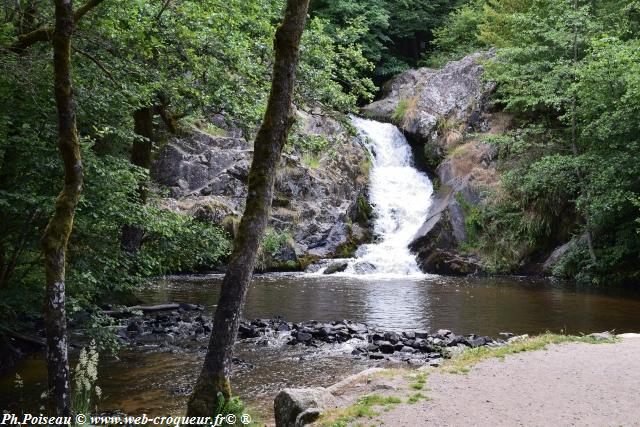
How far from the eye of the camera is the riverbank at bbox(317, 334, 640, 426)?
5.16m

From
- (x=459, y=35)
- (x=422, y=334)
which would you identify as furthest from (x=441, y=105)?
(x=422, y=334)

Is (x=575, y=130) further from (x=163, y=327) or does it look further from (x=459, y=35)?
(x=163, y=327)

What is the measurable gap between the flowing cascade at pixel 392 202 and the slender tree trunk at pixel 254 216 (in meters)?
16.6

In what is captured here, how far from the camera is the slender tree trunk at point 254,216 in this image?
5441mm

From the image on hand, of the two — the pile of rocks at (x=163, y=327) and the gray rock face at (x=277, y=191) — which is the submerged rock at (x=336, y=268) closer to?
the gray rock face at (x=277, y=191)

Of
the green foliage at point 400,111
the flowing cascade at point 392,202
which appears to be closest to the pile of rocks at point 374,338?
the flowing cascade at point 392,202

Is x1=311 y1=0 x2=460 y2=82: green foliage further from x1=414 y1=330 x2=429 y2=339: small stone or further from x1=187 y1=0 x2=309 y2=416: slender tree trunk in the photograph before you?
x1=187 y1=0 x2=309 y2=416: slender tree trunk

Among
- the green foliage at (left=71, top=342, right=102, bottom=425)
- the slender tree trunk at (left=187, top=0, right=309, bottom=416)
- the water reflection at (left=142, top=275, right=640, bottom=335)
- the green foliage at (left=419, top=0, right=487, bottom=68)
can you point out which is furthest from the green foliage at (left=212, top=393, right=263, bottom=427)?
the green foliage at (left=419, top=0, right=487, bottom=68)

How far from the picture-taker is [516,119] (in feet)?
86.6

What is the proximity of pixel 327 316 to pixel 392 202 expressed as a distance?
548 inches

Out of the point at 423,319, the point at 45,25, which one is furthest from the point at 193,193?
the point at 45,25

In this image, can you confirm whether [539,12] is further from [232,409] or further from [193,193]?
[232,409]

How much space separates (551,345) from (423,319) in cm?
488

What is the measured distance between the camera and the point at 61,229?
5477mm
